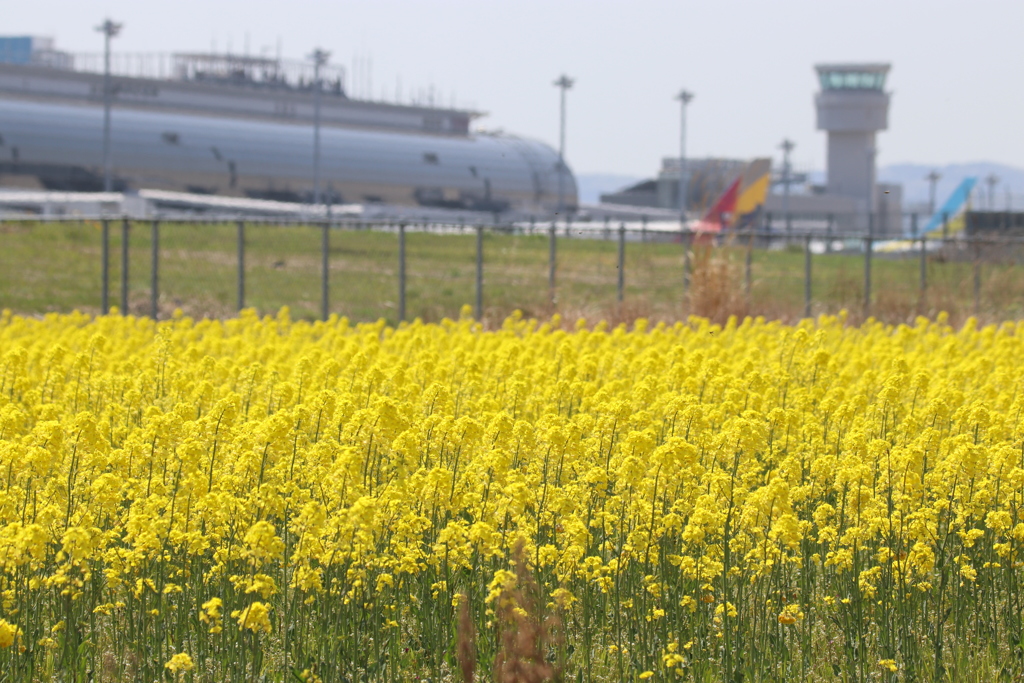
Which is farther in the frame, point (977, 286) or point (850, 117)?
point (850, 117)

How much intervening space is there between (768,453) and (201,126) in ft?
210

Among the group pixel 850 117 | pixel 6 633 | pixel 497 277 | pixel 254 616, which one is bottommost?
pixel 6 633

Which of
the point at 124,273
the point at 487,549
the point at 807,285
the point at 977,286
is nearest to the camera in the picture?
the point at 487,549

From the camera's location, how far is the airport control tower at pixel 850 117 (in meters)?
95.4

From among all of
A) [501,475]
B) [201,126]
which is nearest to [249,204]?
[201,126]

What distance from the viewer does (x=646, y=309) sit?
18.1 metres

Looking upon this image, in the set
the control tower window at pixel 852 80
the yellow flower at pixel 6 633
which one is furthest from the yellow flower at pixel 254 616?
the control tower window at pixel 852 80

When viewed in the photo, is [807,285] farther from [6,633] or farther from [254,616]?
[6,633]

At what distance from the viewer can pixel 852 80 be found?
321 ft

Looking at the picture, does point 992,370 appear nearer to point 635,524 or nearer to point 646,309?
point 635,524

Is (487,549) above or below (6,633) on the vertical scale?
above

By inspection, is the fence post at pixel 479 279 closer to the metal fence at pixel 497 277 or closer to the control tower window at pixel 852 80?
the metal fence at pixel 497 277

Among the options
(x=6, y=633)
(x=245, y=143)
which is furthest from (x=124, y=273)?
(x=245, y=143)

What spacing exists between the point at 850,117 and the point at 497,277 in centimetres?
7926
